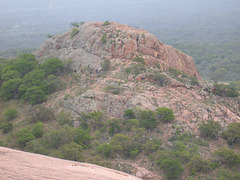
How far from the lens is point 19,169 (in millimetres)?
10016

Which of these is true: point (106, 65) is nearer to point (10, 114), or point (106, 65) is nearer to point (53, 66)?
point (53, 66)

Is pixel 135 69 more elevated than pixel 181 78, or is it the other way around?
pixel 135 69

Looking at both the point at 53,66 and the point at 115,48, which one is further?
the point at 53,66

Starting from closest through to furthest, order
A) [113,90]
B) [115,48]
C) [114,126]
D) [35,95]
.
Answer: [114,126] < [113,90] < [35,95] < [115,48]

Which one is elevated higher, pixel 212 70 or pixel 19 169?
pixel 19 169

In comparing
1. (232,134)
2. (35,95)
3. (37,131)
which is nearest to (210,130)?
(232,134)

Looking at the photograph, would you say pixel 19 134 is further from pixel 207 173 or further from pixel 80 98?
pixel 207 173

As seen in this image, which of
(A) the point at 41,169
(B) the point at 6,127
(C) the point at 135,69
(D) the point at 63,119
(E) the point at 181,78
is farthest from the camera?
(E) the point at 181,78

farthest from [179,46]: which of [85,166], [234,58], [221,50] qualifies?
[85,166]

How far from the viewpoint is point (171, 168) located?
14188 millimetres

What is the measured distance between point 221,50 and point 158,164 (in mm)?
88946

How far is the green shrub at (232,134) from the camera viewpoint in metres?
17.1

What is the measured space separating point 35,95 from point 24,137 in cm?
779

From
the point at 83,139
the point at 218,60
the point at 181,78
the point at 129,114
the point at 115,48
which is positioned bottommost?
the point at 218,60
